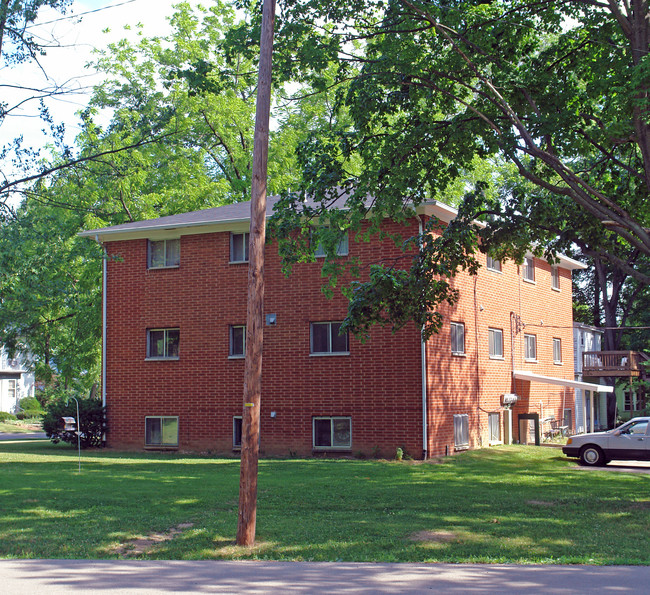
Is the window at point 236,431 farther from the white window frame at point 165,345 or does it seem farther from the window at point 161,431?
the white window frame at point 165,345

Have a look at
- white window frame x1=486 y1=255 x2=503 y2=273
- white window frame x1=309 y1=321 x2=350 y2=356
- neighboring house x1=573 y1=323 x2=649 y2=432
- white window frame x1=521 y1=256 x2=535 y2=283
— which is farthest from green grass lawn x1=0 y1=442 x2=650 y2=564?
neighboring house x1=573 y1=323 x2=649 y2=432

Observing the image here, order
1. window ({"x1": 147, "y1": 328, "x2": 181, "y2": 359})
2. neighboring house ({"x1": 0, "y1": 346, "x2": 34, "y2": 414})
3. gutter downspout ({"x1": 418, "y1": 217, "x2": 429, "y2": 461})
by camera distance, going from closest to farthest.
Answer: gutter downspout ({"x1": 418, "y1": 217, "x2": 429, "y2": 461}) < window ({"x1": 147, "y1": 328, "x2": 181, "y2": 359}) < neighboring house ({"x1": 0, "y1": 346, "x2": 34, "y2": 414})

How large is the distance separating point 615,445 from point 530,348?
879 centimetres

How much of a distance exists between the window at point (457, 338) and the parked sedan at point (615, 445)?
4158 mm

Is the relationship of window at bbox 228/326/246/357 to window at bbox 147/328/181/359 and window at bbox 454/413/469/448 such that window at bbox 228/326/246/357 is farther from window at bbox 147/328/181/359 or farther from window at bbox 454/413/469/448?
window at bbox 454/413/469/448

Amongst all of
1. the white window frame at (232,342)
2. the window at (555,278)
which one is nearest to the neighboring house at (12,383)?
the white window frame at (232,342)

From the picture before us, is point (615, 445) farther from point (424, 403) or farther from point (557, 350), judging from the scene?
point (557, 350)

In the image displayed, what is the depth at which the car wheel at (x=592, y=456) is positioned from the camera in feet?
72.8

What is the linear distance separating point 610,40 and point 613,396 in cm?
3742

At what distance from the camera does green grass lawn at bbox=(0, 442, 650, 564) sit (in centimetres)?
967

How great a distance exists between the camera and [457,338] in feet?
78.9

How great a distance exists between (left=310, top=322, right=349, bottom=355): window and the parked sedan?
23.3 ft

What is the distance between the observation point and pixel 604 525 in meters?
11.7

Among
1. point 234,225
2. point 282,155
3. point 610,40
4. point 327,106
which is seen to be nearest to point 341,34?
point 610,40
